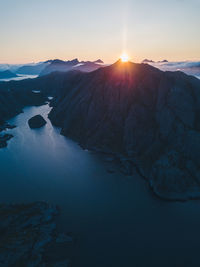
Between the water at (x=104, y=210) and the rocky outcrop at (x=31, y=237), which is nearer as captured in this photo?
the rocky outcrop at (x=31, y=237)

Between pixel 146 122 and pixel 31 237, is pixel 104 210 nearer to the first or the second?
pixel 31 237

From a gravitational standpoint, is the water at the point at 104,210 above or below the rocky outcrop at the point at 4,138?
above

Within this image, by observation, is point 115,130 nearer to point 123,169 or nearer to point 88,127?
point 88,127

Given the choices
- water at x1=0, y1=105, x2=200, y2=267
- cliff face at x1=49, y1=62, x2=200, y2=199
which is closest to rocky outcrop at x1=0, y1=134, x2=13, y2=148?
water at x1=0, y1=105, x2=200, y2=267

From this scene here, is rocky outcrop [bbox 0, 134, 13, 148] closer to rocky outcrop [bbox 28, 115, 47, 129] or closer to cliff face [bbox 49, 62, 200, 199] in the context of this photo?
rocky outcrop [bbox 28, 115, 47, 129]

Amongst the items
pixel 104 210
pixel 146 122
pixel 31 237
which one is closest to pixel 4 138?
pixel 146 122

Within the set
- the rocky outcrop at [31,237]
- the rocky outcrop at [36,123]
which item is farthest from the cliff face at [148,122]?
the rocky outcrop at [31,237]

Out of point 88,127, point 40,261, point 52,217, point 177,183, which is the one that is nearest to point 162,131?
point 177,183

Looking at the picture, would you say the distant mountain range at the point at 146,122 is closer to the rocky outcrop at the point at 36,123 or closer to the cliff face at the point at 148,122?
the cliff face at the point at 148,122
